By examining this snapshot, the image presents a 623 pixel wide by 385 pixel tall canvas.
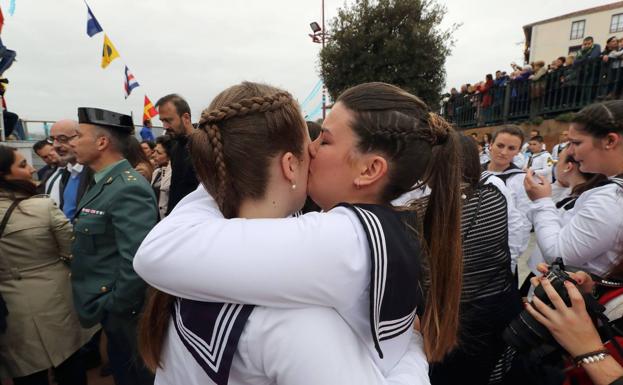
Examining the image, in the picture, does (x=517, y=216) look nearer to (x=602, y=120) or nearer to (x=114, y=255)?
(x=602, y=120)

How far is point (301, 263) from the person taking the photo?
650mm

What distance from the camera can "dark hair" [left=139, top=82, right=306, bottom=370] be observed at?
892 mm

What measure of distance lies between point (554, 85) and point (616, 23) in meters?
29.9

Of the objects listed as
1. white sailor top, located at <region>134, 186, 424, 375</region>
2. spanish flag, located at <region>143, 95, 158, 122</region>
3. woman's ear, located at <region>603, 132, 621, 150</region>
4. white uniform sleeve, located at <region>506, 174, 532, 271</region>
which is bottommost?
white uniform sleeve, located at <region>506, 174, 532, 271</region>

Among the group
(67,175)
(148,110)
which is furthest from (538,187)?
(148,110)

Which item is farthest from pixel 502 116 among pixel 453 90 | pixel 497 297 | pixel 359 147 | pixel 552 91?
pixel 359 147

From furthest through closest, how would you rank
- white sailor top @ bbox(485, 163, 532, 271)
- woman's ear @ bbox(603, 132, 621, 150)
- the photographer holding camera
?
white sailor top @ bbox(485, 163, 532, 271) → woman's ear @ bbox(603, 132, 621, 150) → the photographer holding camera

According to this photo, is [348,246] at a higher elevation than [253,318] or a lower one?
higher

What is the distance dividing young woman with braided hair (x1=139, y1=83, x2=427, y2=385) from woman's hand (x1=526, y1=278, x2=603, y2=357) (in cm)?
62

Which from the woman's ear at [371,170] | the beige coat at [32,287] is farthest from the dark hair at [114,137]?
the woman's ear at [371,170]

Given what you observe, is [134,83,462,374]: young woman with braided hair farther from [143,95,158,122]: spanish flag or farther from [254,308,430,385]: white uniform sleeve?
[143,95,158,122]: spanish flag

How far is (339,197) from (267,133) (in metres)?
0.30

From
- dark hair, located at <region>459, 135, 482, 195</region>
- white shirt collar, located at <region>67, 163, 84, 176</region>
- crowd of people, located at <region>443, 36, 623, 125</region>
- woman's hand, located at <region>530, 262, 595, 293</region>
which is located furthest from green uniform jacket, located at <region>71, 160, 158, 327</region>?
crowd of people, located at <region>443, 36, 623, 125</region>

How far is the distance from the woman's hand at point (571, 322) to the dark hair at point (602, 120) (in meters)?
1.10
